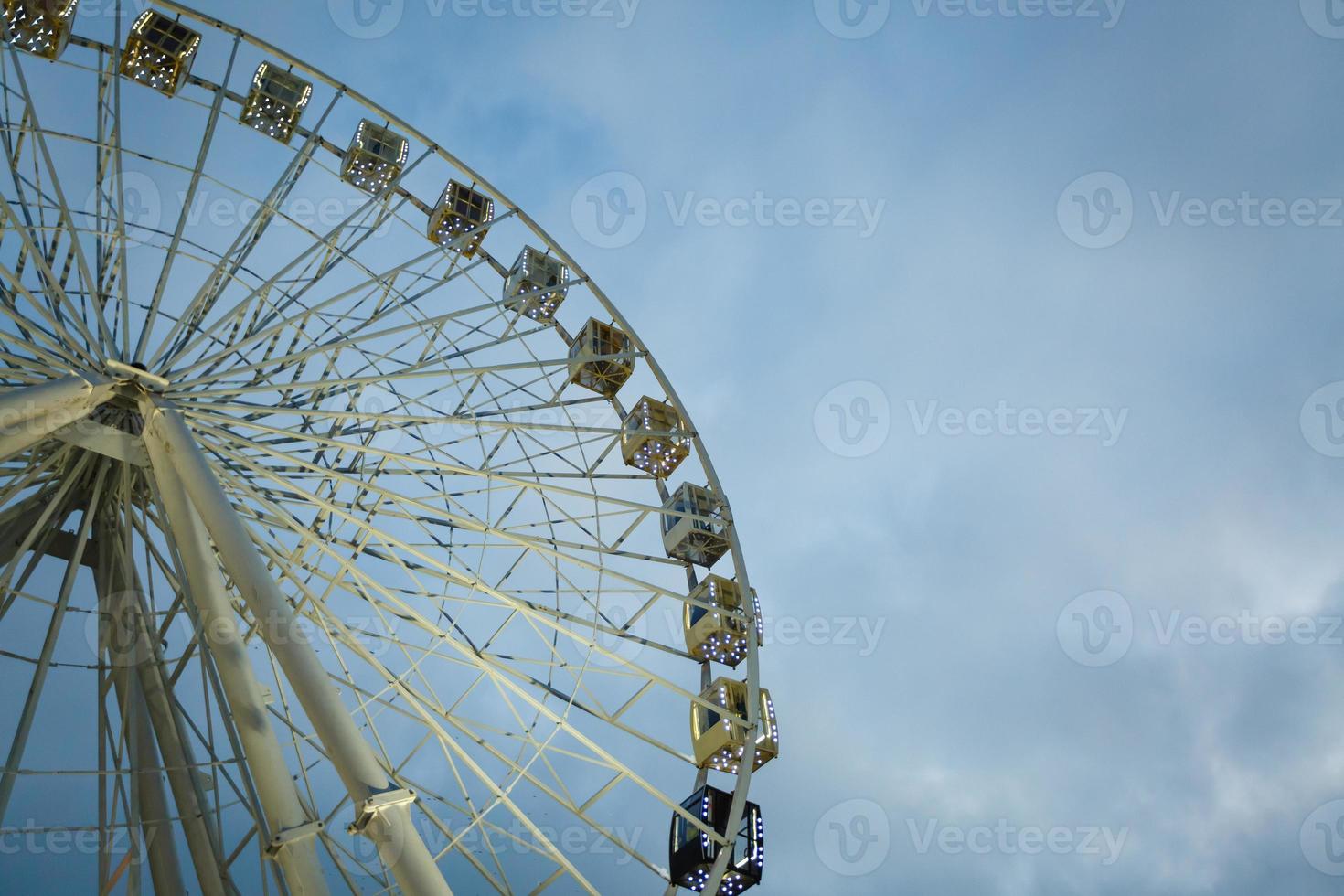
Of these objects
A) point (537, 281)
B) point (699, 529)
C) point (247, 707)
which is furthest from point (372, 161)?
point (247, 707)

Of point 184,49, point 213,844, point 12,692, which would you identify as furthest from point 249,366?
point 12,692

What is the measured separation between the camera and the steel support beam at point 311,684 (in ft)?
24.3

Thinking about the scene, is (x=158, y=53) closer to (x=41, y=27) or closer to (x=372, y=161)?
(x=41, y=27)

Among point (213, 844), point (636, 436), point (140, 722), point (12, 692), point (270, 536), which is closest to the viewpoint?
point (213, 844)

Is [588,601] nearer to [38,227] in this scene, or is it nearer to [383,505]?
[383,505]

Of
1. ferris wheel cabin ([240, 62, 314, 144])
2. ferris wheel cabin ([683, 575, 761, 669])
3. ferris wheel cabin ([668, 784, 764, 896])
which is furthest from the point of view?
ferris wheel cabin ([240, 62, 314, 144])

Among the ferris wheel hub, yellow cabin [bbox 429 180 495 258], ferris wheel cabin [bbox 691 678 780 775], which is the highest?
yellow cabin [bbox 429 180 495 258]

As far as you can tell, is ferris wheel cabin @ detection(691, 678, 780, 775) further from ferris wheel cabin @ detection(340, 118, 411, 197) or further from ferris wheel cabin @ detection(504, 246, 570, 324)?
ferris wheel cabin @ detection(340, 118, 411, 197)

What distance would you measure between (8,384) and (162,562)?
3076 mm

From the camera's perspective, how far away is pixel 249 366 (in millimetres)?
12500

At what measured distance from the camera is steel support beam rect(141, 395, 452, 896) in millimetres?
7418

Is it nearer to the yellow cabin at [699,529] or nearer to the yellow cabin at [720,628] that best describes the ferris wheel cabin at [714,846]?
the yellow cabin at [720,628]

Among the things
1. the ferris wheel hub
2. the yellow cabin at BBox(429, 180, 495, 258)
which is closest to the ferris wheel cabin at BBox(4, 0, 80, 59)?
A: the yellow cabin at BBox(429, 180, 495, 258)

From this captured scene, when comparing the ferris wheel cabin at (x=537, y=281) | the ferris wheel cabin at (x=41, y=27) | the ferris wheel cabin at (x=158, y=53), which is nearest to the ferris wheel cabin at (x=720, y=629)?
the ferris wheel cabin at (x=537, y=281)
